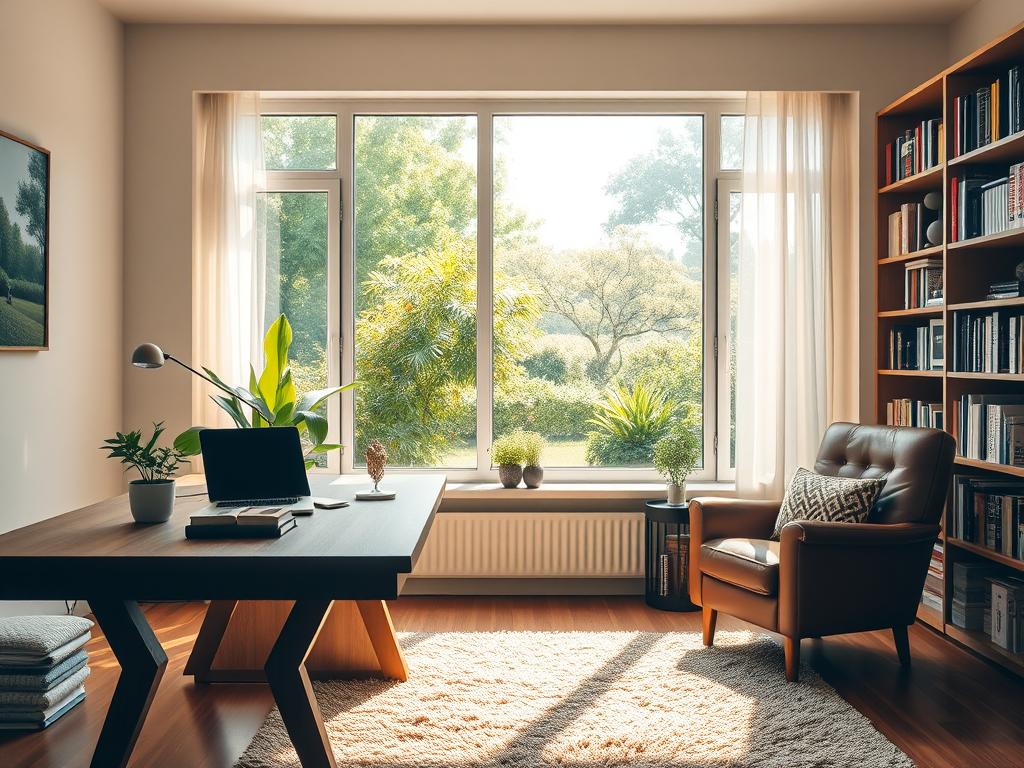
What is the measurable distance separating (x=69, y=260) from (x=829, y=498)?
3.53 metres

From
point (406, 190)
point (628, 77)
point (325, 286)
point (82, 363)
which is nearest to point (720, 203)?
point (628, 77)

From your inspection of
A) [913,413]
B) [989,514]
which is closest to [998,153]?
[913,413]

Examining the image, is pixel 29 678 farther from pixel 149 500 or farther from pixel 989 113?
pixel 989 113

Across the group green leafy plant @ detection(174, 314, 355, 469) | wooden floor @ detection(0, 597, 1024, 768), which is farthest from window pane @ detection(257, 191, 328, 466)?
wooden floor @ detection(0, 597, 1024, 768)

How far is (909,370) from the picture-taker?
407cm

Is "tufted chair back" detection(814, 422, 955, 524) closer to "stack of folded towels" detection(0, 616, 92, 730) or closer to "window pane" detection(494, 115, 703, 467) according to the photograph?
"window pane" detection(494, 115, 703, 467)

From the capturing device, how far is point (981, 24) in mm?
4051

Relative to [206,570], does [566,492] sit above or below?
below

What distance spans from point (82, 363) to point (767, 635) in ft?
11.2

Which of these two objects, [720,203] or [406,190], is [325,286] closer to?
[406,190]

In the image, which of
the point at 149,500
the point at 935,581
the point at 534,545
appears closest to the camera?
the point at 149,500

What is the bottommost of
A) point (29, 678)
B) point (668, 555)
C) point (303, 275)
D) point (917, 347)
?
point (29, 678)

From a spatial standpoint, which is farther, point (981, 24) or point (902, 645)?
point (981, 24)

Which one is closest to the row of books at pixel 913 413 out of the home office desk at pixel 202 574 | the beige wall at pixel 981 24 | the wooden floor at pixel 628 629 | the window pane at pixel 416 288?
the wooden floor at pixel 628 629
